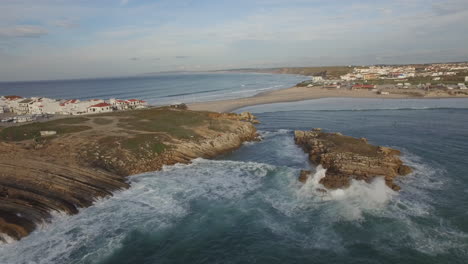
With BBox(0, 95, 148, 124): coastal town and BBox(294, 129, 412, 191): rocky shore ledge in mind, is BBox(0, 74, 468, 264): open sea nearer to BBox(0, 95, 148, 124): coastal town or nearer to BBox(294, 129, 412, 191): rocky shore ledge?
BBox(294, 129, 412, 191): rocky shore ledge

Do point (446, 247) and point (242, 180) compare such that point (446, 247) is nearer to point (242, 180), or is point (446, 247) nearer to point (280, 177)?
point (280, 177)

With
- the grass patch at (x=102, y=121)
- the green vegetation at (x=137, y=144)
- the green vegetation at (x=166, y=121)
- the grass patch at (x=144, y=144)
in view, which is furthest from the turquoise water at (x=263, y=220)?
the grass patch at (x=102, y=121)

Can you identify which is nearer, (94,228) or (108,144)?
(94,228)

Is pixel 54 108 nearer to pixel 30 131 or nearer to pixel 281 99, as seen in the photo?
pixel 30 131

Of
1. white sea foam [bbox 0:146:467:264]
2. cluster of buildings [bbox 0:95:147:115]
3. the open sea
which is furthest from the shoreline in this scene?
white sea foam [bbox 0:146:467:264]

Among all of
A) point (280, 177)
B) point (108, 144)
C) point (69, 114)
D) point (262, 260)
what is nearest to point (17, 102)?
point (69, 114)

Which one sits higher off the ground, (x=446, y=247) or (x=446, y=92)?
(x=446, y=92)

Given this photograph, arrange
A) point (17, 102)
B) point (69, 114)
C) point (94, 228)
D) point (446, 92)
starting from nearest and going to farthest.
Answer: point (94, 228), point (69, 114), point (17, 102), point (446, 92)

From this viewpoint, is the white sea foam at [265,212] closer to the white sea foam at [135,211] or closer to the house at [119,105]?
the white sea foam at [135,211]
